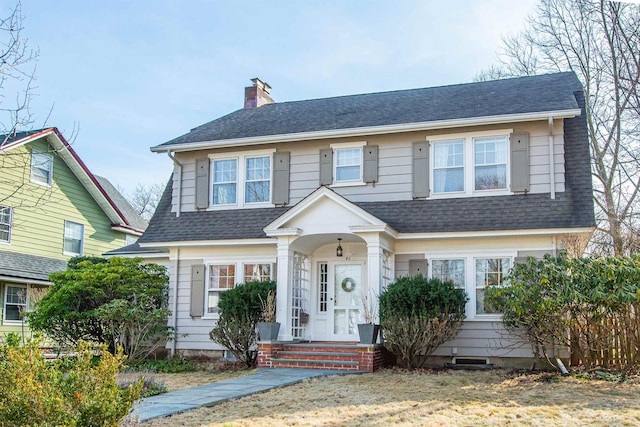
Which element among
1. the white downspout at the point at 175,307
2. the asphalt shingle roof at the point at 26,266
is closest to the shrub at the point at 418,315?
the white downspout at the point at 175,307

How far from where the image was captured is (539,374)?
12234 mm

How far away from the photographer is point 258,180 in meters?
16.0

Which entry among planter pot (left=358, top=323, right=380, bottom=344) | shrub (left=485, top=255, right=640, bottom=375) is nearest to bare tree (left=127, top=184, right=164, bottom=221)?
planter pot (left=358, top=323, right=380, bottom=344)

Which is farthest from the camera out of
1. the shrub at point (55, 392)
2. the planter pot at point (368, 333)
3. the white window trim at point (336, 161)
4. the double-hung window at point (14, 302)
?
the double-hung window at point (14, 302)

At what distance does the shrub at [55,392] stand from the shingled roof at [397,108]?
10.1 metres

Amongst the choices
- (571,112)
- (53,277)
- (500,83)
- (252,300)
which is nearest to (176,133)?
(53,277)

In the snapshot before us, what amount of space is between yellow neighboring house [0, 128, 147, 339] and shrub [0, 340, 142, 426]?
12590 mm

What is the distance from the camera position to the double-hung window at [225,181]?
1625 cm

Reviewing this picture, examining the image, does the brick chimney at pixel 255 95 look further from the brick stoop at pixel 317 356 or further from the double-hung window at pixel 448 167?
the brick stoop at pixel 317 356

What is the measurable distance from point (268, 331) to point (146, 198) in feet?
114

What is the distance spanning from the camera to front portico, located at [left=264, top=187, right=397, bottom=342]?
13.5 metres

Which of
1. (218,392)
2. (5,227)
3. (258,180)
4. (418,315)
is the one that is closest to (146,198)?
(5,227)

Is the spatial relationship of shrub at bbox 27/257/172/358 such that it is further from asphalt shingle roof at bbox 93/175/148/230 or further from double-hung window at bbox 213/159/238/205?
asphalt shingle roof at bbox 93/175/148/230

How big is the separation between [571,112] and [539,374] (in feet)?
17.2
